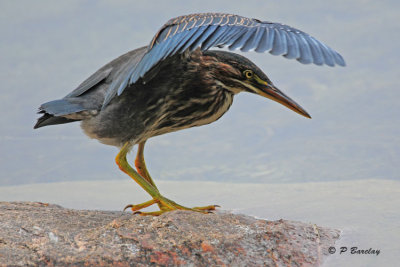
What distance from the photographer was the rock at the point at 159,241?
3.40 m

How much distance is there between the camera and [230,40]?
138 inches

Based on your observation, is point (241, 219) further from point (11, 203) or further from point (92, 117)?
point (11, 203)

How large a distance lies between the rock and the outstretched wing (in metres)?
0.82

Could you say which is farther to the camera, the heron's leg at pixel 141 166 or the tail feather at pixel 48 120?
the heron's leg at pixel 141 166

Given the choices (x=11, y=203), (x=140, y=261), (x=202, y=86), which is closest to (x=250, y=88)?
(x=202, y=86)

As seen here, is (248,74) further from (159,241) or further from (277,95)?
(159,241)

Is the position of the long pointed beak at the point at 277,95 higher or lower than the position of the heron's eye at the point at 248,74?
lower

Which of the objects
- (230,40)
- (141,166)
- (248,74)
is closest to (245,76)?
(248,74)

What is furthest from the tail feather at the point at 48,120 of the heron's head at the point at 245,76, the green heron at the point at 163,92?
the heron's head at the point at 245,76

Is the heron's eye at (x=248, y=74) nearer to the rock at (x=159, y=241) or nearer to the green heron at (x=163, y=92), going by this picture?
the green heron at (x=163, y=92)

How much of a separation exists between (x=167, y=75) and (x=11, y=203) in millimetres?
1370

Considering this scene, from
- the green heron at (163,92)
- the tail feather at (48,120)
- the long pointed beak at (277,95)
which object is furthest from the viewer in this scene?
the tail feather at (48,120)

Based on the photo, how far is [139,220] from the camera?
A: 379 centimetres

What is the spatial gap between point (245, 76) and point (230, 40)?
66cm
